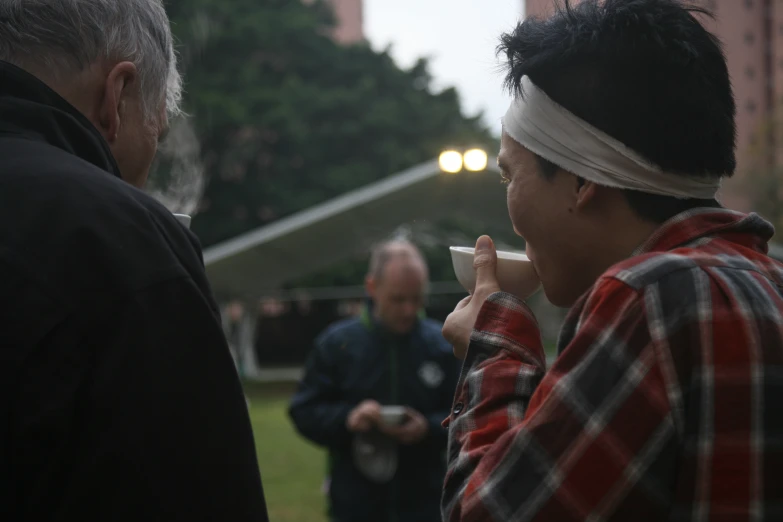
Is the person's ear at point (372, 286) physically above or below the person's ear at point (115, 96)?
below

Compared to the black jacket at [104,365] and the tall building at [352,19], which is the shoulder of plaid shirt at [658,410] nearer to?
the black jacket at [104,365]

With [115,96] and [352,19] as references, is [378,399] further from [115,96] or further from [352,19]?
[352,19]

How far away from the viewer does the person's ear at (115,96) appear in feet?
4.87

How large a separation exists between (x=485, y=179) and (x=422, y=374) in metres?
2.34

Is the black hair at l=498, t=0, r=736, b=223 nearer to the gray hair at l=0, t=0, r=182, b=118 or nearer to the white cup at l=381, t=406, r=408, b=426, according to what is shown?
the gray hair at l=0, t=0, r=182, b=118

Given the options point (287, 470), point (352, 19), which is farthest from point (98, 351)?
point (352, 19)

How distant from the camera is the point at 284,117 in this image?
26.3 metres

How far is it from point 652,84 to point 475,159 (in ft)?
8.25

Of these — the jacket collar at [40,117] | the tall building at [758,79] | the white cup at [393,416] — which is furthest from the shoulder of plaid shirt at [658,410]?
the tall building at [758,79]

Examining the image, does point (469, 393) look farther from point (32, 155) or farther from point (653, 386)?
point (32, 155)

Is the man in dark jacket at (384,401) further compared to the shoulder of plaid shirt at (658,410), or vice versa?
the man in dark jacket at (384,401)

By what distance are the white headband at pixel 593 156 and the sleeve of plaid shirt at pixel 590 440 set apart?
0.21 m

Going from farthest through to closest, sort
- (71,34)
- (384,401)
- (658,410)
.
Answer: (384,401) < (71,34) < (658,410)

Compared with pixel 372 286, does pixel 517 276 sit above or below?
above
